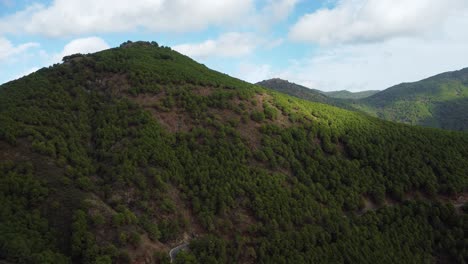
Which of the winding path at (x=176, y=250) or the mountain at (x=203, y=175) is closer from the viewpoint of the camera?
the mountain at (x=203, y=175)

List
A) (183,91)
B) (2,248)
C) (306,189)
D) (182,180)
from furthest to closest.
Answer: (183,91) < (306,189) < (182,180) < (2,248)

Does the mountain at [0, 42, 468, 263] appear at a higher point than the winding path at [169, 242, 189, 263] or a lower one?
higher

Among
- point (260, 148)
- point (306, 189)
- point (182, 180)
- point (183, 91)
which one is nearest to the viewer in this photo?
point (182, 180)

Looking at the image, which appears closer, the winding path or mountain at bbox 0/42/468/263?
mountain at bbox 0/42/468/263

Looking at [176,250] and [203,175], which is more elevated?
[203,175]

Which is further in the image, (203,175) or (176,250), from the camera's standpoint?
(203,175)

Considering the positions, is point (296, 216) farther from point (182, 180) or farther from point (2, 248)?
point (2, 248)

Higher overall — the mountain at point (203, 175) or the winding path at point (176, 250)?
the mountain at point (203, 175)

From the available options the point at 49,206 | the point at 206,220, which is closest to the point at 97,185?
the point at 49,206
